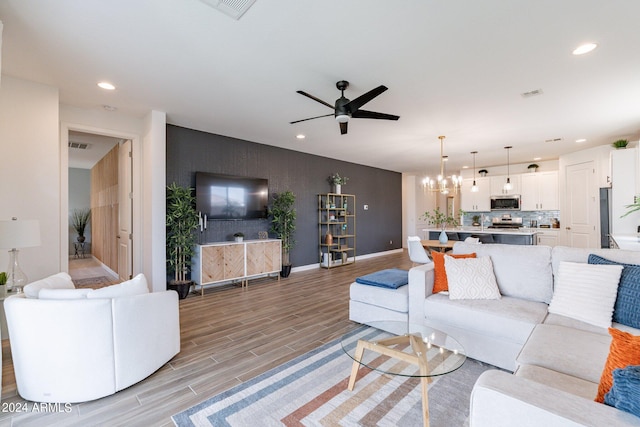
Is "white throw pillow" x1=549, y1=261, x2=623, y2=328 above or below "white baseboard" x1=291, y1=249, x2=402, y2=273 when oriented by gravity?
above

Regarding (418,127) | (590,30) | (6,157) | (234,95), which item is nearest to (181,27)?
(234,95)

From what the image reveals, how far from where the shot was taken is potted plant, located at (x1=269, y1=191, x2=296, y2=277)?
5.79 metres

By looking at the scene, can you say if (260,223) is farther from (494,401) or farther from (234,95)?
(494,401)

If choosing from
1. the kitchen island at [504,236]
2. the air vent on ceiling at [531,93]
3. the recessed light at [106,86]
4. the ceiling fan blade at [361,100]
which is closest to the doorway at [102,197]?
the recessed light at [106,86]

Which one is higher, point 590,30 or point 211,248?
point 590,30

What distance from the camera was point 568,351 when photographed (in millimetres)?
1715

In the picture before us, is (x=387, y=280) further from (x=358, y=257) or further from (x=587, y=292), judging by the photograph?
(x=358, y=257)

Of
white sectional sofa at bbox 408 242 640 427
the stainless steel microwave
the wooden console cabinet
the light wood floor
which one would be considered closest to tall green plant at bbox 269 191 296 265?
the wooden console cabinet

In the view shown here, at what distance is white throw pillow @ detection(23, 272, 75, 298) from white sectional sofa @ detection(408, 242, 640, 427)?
2.78 meters

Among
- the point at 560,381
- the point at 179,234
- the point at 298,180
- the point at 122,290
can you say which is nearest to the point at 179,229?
the point at 179,234

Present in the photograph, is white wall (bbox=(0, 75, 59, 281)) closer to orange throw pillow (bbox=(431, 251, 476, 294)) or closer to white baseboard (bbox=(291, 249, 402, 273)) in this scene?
white baseboard (bbox=(291, 249, 402, 273))

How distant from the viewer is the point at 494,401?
3.52 feet

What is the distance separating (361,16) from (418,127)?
297cm

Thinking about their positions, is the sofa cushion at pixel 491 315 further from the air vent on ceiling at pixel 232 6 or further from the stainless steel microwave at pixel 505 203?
the stainless steel microwave at pixel 505 203
